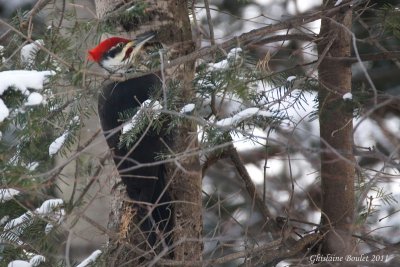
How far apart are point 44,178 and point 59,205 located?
31 cm

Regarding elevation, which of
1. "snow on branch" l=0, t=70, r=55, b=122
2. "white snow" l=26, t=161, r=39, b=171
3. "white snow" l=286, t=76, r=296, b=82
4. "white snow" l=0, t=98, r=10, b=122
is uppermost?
"snow on branch" l=0, t=70, r=55, b=122

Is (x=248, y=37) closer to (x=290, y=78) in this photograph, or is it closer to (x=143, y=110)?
(x=290, y=78)

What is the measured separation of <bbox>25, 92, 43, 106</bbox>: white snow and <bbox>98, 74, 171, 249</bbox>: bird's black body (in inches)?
29.9

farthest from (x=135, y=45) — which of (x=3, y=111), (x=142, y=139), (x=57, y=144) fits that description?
(x=3, y=111)

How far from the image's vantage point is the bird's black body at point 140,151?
348 cm

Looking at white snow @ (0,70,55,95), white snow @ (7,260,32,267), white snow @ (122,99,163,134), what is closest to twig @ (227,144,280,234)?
white snow @ (122,99,163,134)

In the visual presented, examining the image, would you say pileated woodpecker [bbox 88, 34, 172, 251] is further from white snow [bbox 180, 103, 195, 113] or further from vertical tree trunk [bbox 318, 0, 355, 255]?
vertical tree trunk [bbox 318, 0, 355, 255]

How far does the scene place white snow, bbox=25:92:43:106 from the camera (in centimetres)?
265

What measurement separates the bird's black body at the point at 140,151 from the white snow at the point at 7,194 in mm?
531

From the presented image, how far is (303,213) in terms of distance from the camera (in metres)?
4.55

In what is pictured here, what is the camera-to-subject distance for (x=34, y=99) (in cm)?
265

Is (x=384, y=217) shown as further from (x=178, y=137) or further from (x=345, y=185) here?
(x=178, y=137)

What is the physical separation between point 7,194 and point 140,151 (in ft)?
2.23

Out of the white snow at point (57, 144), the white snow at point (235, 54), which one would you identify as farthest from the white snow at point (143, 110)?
the white snow at point (235, 54)
